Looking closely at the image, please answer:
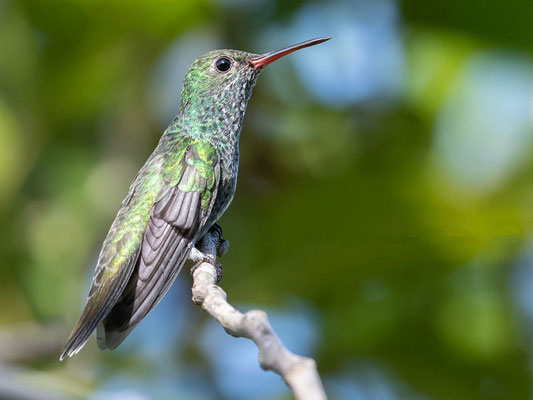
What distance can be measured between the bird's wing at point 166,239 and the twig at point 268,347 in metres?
Answer: 0.76

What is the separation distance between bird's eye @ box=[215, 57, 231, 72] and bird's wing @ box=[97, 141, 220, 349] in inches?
23.1

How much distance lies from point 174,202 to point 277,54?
960mm

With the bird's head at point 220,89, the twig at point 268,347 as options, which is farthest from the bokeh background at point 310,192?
the twig at point 268,347

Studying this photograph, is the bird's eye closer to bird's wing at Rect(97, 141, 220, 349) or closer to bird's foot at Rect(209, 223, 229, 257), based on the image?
bird's wing at Rect(97, 141, 220, 349)

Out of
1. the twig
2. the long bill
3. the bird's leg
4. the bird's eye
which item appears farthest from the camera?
the bird's eye

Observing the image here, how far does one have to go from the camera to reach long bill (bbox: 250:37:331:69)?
3.86 m

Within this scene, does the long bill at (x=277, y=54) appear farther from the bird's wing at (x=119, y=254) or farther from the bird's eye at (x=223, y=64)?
the bird's wing at (x=119, y=254)

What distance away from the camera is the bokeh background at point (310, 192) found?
470 centimetres

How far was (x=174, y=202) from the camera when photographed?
3656 mm

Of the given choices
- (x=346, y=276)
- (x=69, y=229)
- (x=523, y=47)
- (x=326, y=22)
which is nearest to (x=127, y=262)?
(x=346, y=276)

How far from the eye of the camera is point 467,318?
15.7 feet

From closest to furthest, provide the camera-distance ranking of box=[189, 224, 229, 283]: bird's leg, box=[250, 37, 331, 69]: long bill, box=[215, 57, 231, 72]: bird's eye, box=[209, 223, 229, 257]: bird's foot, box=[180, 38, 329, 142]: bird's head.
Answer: box=[189, 224, 229, 283]: bird's leg, box=[209, 223, 229, 257]: bird's foot, box=[250, 37, 331, 69]: long bill, box=[180, 38, 329, 142]: bird's head, box=[215, 57, 231, 72]: bird's eye

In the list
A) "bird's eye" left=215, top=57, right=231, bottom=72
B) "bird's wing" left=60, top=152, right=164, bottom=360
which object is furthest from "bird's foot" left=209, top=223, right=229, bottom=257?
"bird's eye" left=215, top=57, right=231, bottom=72

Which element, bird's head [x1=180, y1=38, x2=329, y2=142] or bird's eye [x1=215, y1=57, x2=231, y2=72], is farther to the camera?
bird's eye [x1=215, y1=57, x2=231, y2=72]
